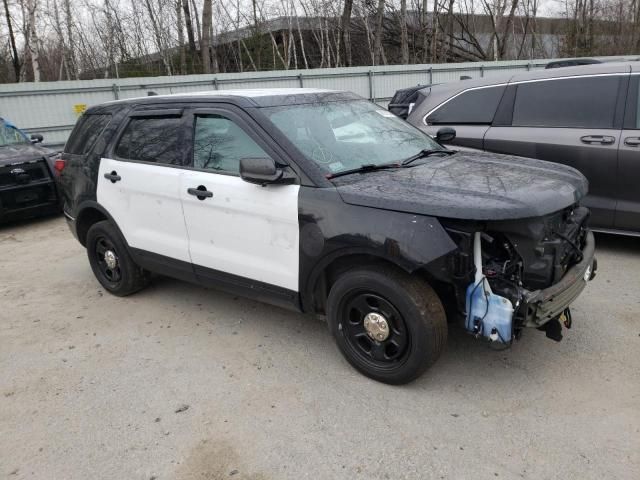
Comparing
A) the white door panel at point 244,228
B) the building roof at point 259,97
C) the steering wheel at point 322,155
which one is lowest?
the white door panel at point 244,228

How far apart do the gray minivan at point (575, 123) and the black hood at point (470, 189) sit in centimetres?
162

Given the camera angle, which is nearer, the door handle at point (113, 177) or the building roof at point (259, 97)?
the building roof at point (259, 97)

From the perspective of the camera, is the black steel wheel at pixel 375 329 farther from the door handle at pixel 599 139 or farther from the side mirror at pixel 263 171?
the door handle at pixel 599 139

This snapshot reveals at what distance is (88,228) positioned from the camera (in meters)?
5.22

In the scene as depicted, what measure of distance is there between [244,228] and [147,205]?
1.11 meters

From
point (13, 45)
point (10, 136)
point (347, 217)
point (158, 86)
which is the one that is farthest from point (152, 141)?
point (13, 45)

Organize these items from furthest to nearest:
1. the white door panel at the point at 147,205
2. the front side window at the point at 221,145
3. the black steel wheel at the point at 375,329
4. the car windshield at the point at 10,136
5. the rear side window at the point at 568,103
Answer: the car windshield at the point at 10,136
the rear side window at the point at 568,103
the white door panel at the point at 147,205
the front side window at the point at 221,145
the black steel wheel at the point at 375,329

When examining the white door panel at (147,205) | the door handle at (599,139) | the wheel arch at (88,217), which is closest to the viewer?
the white door panel at (147,205)

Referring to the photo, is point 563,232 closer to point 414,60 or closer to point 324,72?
point 324,72

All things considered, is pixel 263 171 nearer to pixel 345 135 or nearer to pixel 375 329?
pixel 345 135

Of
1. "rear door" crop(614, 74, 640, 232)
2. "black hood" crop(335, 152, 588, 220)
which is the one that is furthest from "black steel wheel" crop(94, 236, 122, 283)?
"rear door" crop(614, 74, 640, 232)

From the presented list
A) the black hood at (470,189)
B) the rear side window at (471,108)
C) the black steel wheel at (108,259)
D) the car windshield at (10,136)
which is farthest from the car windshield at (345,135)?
the car windshield at (10,136)

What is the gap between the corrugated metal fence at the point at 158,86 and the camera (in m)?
12.8

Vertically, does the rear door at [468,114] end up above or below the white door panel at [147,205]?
above
